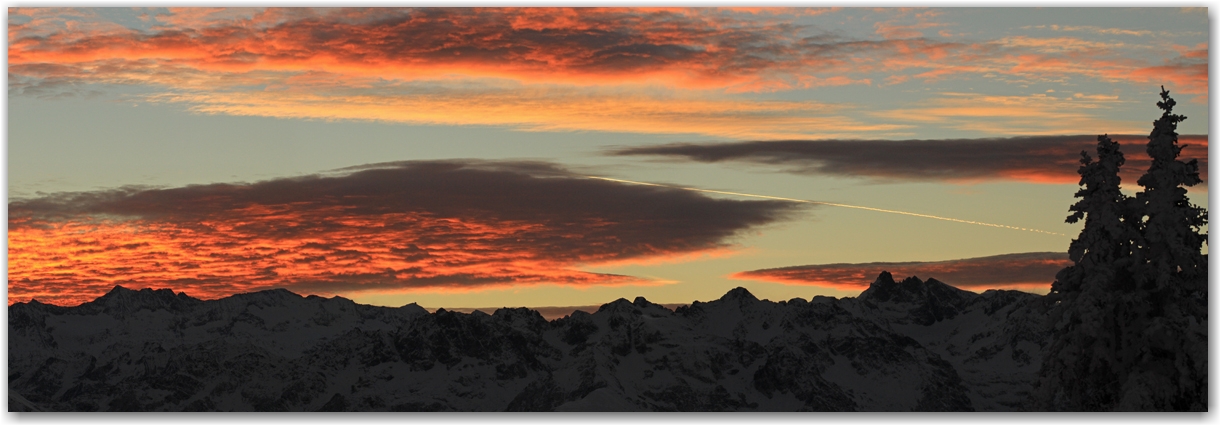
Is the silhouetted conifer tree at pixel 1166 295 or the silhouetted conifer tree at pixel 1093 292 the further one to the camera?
the silhouetted conifer tree at pixel 1093 292

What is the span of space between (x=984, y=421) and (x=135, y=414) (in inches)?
1318

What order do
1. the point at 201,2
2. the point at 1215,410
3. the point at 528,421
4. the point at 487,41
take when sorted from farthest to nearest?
the point at 487,41, the point at 201,2, the point at 528,421, the point at 1215,410

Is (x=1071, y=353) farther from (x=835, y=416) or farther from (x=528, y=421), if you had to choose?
(x=528, y=421)

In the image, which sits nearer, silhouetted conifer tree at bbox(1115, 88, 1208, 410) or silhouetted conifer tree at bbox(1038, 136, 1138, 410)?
silhouetted conifer tree at bbox(1115, 88, 1208, 410)

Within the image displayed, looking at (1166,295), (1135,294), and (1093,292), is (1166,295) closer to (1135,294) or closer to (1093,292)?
(1135,294)

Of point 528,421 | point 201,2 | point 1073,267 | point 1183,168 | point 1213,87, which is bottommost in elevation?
point 528,421

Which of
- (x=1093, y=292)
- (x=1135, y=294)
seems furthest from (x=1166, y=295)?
(x=1093, y=292)

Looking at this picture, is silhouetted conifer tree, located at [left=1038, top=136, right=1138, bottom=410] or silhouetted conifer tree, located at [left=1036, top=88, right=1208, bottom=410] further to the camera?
silhouetted conifer tree, located at [left=1038, top=136, right=1138, bottom=410]

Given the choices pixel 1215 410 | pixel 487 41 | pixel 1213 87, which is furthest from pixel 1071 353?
pixel 487 41

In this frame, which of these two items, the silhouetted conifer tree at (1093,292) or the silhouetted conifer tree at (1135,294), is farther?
the silhouetted conifer tree at (1093,292)

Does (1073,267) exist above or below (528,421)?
above

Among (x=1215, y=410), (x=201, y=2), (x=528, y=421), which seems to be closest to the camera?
(x=1215, y=410)

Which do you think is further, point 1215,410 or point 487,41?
point 487,41

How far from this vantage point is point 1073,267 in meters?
49.2
